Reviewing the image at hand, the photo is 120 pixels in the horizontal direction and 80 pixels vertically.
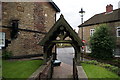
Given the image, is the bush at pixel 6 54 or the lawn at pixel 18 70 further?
the bush at pixel 6 54

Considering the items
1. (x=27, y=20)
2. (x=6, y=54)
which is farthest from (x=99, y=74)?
(x=27, y=20)

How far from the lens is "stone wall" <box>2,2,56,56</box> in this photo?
9414mm

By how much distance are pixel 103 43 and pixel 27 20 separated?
12.9m

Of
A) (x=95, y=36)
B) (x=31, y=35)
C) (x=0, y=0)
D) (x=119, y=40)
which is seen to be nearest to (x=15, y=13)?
(x=0, y=0)

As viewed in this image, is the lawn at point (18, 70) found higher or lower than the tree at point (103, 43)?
lower

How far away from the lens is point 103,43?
15844 millimetres

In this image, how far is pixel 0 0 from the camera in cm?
901

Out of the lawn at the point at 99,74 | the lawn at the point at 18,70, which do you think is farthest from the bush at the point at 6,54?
the lawn at the point at 99,74

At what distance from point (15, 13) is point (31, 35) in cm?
292

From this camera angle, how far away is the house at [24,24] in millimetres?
9172

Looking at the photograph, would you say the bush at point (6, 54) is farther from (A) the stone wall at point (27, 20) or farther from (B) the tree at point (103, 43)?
(B) the tree at point (103, 43)

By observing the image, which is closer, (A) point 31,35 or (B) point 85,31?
(A) point 31,35

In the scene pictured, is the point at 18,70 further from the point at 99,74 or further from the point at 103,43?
the point at 103,43

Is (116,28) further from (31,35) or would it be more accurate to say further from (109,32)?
(31,35)
